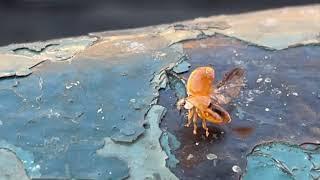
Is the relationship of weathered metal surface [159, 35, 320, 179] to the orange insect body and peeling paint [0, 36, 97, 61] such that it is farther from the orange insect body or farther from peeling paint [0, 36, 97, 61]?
peeling paint [0, 36, 97, 61]

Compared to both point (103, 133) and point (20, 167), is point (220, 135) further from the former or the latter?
point (20, 167)

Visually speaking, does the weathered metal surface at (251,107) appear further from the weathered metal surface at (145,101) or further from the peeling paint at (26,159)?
the peeling paint at (26,159)

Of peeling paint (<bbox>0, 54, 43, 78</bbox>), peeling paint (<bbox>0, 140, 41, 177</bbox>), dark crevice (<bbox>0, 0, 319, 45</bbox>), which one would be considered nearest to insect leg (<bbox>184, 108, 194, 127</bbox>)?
peeling paint (<bbox>0, 140, 41, 177</bbox>)

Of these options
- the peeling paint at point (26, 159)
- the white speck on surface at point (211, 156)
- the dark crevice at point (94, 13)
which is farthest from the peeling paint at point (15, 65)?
the dark crevice at point (94, 13)

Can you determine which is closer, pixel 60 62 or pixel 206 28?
pixel 60 62

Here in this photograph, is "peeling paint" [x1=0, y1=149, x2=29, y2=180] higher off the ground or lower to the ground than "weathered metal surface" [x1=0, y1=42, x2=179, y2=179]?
lower

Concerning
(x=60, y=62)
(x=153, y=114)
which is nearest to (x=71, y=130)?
(x=153, y=114)
